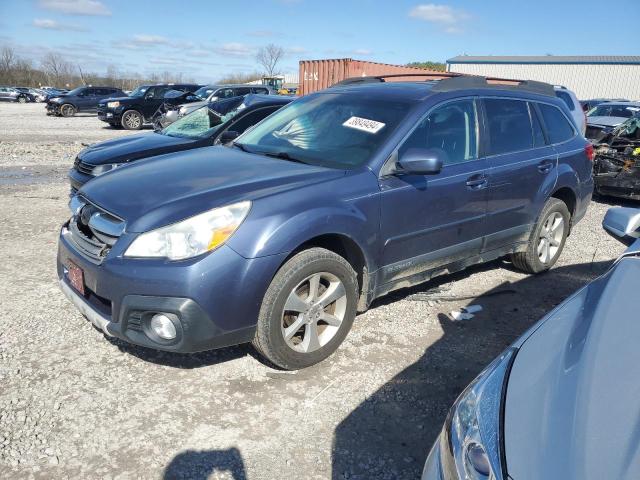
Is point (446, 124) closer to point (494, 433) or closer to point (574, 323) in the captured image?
point (574, 323)

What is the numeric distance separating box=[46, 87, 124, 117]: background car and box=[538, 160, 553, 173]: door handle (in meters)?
26.3

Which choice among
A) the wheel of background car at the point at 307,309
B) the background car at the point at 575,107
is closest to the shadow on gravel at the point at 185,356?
the wheel of background car at the point at 307,309

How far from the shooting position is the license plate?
3.01 meters

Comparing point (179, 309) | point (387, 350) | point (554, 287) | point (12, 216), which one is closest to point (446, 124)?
point (387, 350)

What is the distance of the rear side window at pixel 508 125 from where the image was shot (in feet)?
13.6

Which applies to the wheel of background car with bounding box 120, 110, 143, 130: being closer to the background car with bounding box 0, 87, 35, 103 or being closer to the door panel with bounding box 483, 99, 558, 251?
the door panel with bounding box 483, 99, 558, 251

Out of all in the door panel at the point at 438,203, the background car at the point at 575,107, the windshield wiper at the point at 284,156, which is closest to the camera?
the door panel at the point at 438,203

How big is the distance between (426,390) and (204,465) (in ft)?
4.47

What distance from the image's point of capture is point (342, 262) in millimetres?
3146

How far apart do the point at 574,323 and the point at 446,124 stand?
225cm

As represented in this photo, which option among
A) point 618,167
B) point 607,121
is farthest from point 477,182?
point 607,121

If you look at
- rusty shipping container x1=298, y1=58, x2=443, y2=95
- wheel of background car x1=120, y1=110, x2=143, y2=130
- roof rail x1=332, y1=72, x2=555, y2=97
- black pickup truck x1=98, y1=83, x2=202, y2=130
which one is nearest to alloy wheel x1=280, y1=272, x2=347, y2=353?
roof rail x1=332, y1=72, x2=555, y2=97

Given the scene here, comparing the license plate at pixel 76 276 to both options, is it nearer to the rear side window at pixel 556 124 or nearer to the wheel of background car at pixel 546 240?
the wheel of background car at pixel 546 240

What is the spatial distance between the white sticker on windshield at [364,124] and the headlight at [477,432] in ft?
6.82
